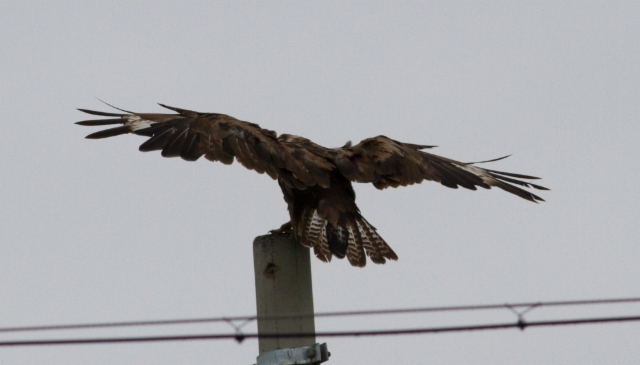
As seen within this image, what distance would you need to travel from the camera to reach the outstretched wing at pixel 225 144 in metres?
6.80

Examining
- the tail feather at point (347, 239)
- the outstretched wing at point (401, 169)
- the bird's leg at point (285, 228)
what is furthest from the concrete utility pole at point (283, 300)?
the outstretched wing at point (401, 169)

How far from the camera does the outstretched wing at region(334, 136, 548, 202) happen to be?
7.15m

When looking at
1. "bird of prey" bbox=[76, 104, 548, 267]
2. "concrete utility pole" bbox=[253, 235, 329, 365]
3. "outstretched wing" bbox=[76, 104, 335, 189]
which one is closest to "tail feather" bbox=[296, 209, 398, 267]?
"bird of prey" bbox=[76, 104, 548, 267]

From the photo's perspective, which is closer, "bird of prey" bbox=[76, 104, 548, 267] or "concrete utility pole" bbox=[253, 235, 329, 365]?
"concrete utility pole" bbox=[253, 235, 329, 365]

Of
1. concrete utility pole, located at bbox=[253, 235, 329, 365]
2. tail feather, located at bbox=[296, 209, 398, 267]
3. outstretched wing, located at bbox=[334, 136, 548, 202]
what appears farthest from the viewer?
outstretched wing, located at bbox=[334, 136, 548, 202]

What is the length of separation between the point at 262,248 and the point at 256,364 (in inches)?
21.1

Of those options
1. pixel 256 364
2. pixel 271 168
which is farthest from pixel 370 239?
pixel 256 364

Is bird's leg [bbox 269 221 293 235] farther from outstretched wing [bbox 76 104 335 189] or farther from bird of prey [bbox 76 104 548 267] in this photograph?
outstretched wing [bbox 76 104 335 189]

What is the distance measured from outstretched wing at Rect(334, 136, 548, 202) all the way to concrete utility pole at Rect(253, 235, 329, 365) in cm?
235

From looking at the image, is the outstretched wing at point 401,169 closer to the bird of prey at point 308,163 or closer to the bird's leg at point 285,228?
the bird of prey at point 308,163

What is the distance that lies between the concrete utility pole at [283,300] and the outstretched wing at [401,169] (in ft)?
7.69

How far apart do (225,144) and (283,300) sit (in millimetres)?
2642

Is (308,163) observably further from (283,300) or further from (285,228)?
(283,300)

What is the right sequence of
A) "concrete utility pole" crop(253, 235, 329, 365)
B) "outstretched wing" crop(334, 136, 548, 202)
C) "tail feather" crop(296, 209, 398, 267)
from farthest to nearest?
"outstretched wing" crop(334, 136, 548, 202), "tail feather" crop(296, 209, 398, 267), "concrete utility pole" crop(253, 235, 329, 365)
